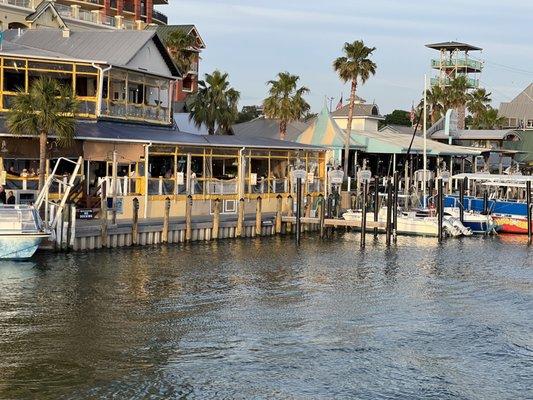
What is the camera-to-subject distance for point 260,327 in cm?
2797

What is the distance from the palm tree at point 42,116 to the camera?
42.0 metres

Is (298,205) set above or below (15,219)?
above

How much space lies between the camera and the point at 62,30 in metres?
58.5

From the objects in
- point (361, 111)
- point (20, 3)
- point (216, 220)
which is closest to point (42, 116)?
point (216, 220)

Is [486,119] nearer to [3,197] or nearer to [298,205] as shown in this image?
[298,205]

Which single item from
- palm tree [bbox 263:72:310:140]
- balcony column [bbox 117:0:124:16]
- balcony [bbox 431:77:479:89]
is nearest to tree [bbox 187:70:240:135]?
palm tree [bbox 263:72:310:140]

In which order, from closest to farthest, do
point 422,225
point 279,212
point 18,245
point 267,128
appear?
1. point 18,245
2. point 279,212
3. point 422,225
4. point 267,128

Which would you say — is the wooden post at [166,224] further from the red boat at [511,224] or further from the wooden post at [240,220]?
the red boat at [511,224]

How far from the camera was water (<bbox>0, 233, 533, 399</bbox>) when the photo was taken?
22.4 meters

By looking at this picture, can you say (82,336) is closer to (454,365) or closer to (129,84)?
(454,365)

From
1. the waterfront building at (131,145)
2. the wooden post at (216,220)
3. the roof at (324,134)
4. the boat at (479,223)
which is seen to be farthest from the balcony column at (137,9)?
the wooden post at (216,220)

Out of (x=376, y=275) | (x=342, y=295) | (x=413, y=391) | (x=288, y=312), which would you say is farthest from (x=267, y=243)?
(x=413, y=391)

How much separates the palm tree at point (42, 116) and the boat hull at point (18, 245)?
18.0ft

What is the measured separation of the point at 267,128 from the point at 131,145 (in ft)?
114
